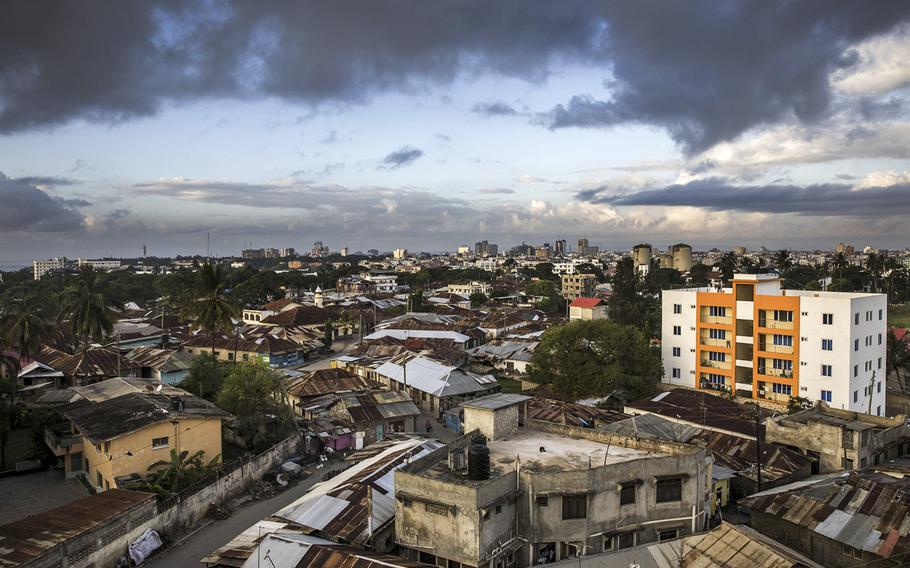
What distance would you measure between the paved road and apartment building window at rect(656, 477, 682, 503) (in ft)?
48.4

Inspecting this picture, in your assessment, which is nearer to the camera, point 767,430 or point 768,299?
point 767,430

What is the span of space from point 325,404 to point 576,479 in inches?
906

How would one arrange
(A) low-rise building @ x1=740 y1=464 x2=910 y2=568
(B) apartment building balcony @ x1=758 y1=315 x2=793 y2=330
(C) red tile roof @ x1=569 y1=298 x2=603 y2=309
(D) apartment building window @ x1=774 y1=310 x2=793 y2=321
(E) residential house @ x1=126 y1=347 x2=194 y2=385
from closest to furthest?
(A) low-rise building @ x1=740 y1=464 x2=910 y2=568, (D) apartment building window @ x1=774 y1=310 x2=793 y2=321, (B) apartment building balcony @ x1=758 y1=315 x2=793 y2=330, (E) residential house @ x1=126 y1=347 x2=194 y2=385, (C) red tile roof @ x1=569 y1=298 x2=603 y2=309

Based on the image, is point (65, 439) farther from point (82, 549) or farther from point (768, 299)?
point (768, 299)

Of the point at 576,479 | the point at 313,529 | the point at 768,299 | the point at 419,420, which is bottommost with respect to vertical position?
the point at 419,420

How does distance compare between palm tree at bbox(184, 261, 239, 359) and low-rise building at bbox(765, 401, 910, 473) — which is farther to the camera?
palm tree at bbox(184, 261, 239, 359)

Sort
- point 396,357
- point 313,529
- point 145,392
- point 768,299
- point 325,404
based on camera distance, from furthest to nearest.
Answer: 1. point 396,357
2. point 768,299
3. point 325,404
4. point 145,392
5. point 313,529

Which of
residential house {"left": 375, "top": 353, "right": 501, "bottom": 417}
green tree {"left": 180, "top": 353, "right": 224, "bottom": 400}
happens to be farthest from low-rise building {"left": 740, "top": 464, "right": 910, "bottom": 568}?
green tree {"left": 180, "top": 353, "right": 224, "bottom": 400}

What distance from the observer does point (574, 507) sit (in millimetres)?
16938

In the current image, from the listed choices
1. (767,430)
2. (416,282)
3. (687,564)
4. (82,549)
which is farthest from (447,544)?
(416,282)

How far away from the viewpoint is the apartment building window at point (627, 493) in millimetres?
17391

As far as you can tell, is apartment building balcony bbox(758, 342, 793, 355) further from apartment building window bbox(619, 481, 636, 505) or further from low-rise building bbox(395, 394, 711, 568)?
apartment building window bbox(619, 481, 636, 505)

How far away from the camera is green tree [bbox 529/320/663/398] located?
40.3 metres

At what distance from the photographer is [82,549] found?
17141 mm
